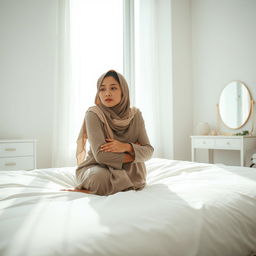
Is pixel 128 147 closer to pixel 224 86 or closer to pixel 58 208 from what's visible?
pixel 58 208

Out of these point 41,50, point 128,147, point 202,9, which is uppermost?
point 202,9

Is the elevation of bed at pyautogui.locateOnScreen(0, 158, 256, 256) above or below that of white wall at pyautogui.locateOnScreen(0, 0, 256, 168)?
below

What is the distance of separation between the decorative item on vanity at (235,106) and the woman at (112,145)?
2663 mm

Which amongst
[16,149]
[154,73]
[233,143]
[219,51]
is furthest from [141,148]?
[219,51]

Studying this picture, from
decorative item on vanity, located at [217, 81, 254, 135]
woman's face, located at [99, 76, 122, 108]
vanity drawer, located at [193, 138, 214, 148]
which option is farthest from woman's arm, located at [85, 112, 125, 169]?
decorative item on vanity, located at [217, 81, 254, 135]

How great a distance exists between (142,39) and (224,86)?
1560 mm

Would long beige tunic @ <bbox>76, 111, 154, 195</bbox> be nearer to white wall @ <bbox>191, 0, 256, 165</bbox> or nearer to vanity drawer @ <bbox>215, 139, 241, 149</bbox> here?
vanity drawer @ <bbox>215, 139, 241, 149</bbox>

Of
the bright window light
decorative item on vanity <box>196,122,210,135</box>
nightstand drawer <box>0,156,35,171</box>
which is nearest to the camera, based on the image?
nightstand drawer <box>0,156,35,171</box>

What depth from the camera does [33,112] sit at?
3.43m

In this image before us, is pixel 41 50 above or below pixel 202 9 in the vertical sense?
below

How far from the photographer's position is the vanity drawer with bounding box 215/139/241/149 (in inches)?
131

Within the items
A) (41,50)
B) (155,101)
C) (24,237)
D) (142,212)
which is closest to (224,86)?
(155,101)

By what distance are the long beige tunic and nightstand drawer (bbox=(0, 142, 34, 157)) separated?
5.47 feet

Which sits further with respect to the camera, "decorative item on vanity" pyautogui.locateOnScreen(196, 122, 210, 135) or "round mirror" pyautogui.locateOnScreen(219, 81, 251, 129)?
"decorative item on vanity" pyautogui.locateOnScreen(196, 122, 210, 135)
